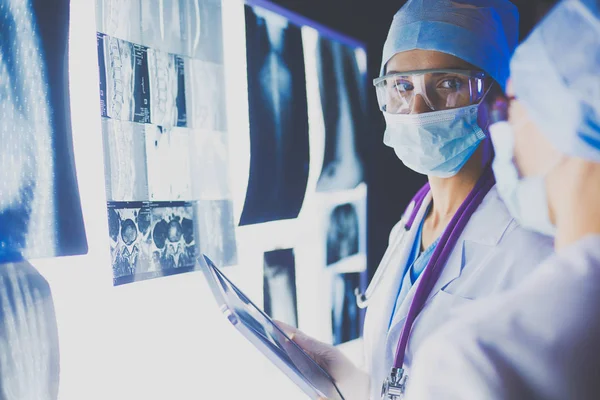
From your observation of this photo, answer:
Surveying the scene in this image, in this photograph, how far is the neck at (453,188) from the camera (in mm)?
1210

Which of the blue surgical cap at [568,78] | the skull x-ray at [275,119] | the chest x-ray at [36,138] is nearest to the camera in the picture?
the blue surgical cap at [568,78]

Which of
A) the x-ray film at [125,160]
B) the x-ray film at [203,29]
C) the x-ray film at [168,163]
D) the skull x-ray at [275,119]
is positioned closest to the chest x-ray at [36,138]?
the x-ray film at [125,160]

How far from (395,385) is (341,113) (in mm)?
1051

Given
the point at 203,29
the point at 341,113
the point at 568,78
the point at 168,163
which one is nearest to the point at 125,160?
the point at 168,163

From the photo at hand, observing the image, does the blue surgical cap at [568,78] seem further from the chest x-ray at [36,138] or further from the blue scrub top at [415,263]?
the chest x-ray at [36,138]

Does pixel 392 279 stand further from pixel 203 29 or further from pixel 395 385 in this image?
pixel 203 29

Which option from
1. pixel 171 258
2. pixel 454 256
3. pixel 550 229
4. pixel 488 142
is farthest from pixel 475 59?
pixel 171 258

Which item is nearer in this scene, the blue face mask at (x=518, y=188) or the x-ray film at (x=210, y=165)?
the blue face mask at (x=518, y=188)

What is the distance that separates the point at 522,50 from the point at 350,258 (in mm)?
1277

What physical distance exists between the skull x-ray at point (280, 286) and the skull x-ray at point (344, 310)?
223 millimetres

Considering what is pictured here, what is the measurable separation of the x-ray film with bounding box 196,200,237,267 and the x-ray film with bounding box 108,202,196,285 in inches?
1.3

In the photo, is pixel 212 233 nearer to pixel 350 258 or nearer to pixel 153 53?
pixel 153 53

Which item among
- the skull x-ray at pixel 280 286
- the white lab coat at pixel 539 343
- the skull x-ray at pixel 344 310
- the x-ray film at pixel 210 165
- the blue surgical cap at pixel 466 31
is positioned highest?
the blue surgical cap at pixel 466 31

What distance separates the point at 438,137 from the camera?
1.14 m
